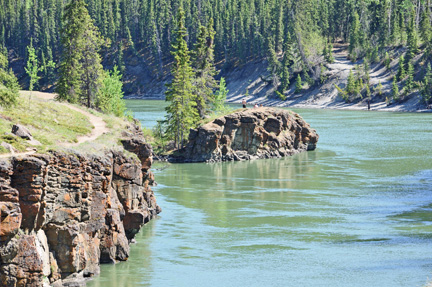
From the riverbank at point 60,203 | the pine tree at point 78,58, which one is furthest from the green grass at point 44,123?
the pine tree at point 78,58

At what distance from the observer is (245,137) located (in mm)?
83438

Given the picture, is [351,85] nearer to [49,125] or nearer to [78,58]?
[78,58]

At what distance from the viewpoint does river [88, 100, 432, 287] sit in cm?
3462

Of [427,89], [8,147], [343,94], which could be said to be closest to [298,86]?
[343,94]

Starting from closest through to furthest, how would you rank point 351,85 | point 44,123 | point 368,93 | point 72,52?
point 44,123 < point 72,52 < point 368,93 < point 351,85

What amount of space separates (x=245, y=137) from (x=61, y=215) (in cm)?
5439

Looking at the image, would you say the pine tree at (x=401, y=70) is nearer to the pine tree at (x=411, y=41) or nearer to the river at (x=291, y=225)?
the pine tree at (x=411, y=41)

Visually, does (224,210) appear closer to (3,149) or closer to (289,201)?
(289,201)

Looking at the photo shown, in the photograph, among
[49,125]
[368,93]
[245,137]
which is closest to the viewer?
[49,125]

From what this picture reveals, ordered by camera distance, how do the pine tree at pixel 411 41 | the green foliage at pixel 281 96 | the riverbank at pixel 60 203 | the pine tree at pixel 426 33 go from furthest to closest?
the green foliage at pixel 281 96
the pine tree at pixel 411 41
the pine tree at pixel 426 33
the riverbank at pixel 60 203

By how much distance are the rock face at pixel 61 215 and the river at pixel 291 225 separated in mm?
1954

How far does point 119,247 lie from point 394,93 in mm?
127263

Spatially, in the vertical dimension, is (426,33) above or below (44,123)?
above

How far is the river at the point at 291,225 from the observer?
34.6m
